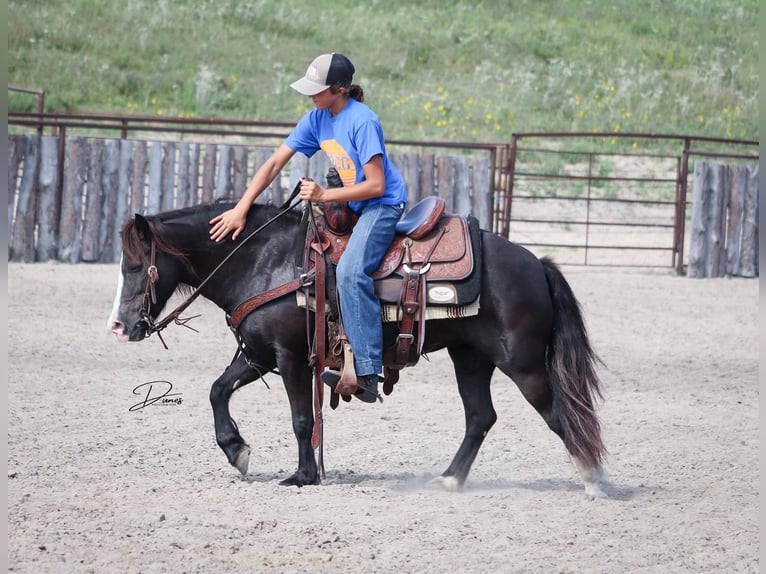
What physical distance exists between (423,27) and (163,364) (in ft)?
58.6

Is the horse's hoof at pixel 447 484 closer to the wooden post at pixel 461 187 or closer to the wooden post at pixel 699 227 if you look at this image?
the wooden post at pixel 461 187

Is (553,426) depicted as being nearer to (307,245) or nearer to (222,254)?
(307,245)

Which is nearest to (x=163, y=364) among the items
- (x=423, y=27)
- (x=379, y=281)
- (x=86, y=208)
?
(x=379, y=281)

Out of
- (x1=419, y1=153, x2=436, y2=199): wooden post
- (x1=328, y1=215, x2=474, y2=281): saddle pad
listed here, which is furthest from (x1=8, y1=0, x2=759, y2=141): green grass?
(x1=328, y1=215, x2=474, y2=281): saddle pad

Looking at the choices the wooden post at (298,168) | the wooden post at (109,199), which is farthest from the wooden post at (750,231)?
the wooden post at (109,199)

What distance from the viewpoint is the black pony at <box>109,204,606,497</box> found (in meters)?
5.49

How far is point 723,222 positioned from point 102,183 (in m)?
8.21

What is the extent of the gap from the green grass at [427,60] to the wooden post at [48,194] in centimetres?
579

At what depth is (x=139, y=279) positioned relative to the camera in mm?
5527

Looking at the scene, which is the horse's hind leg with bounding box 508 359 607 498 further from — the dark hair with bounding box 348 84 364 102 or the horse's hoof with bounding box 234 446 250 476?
the dark hair with bounding box 348 84 364 102

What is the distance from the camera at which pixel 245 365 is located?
577cm

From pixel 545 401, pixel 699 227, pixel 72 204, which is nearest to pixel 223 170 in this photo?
pixel 72 204

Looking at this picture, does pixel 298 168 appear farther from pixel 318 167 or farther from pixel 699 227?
pixel 699 227
